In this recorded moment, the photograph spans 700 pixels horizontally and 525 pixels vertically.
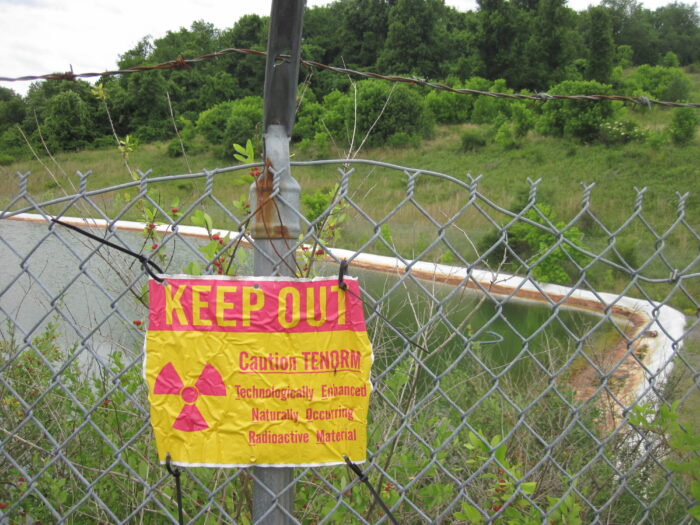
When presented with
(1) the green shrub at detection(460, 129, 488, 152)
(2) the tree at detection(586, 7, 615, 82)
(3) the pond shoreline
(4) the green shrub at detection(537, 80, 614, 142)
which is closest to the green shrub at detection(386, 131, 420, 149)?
(1) the green shrub at detection(460, 129, 488, 152)

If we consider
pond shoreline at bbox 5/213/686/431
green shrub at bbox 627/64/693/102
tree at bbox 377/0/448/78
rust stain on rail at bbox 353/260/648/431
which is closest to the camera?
rust stain on rail at bbox 353/260/648/431

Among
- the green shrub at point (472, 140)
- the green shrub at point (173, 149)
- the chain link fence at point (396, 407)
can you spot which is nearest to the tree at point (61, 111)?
the chain link fence at point (396, 407)

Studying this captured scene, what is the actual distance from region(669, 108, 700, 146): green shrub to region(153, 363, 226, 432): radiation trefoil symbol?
53.9ft

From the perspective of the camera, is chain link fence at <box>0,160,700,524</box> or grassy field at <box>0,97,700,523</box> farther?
grassy field at <box>0,97,700,523</box>

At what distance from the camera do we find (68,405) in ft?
7.47

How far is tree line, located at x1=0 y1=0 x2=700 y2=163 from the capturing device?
17500mm

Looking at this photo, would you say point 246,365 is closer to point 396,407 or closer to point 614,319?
point 396,407

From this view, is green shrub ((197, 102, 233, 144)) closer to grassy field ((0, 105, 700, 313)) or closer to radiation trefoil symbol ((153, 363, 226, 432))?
grassy field ((0, 105, 700, 313))

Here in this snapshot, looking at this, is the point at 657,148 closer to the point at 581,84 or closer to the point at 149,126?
the point at 581,84

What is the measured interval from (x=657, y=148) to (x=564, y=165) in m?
2.27

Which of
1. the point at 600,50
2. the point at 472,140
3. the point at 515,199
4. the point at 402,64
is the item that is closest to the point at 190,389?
the point at 515,199

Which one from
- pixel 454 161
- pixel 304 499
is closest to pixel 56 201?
pixel 304 499

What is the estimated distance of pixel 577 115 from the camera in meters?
16.3

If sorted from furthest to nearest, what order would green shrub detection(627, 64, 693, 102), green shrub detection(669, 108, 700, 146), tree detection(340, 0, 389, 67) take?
tree detection(340, 0, 389, 67) → green shrub detection(627, 64, 693, 102) → green shrub detection(669, 108, 700, 146)
